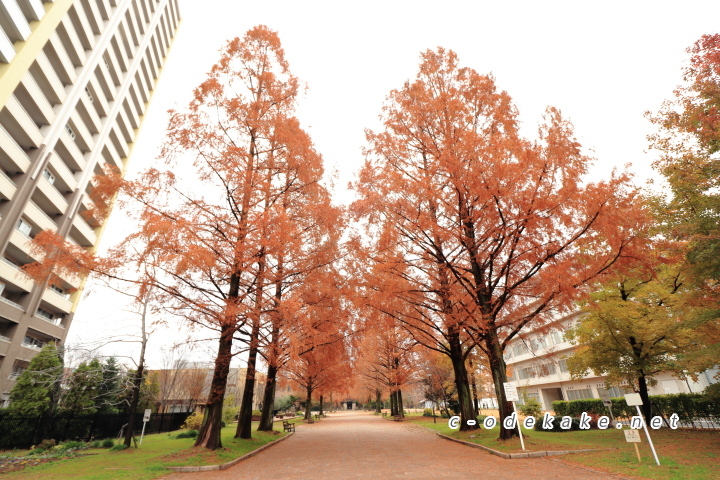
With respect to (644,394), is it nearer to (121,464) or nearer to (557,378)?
(121,464)

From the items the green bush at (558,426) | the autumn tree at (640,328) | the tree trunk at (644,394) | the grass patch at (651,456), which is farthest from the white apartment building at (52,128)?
the tree trunk at (644,394)

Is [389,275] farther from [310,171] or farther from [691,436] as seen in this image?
[691,436]

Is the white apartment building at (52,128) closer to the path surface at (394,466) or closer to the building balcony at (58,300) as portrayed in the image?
the building balcony at (58,300)

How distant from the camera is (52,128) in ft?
86.6

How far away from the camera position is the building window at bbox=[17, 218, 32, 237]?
81.9 feet

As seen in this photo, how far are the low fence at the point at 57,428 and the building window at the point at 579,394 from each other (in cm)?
3999

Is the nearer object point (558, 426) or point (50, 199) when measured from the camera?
point (558, 426)

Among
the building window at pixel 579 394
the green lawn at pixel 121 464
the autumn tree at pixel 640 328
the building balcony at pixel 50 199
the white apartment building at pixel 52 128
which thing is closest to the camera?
the green lawn at pixel 121 464

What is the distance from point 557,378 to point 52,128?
2139 inches

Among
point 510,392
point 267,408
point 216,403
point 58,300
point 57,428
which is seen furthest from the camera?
point 58,300

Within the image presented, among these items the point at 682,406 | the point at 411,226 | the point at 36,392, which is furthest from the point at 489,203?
the point at 36,392

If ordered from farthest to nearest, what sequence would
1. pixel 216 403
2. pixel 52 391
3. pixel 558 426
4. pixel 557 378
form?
pixel 557 378 < pixel 52 391 < pixel 558 426 < pixel 216 403

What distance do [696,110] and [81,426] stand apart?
3064cm

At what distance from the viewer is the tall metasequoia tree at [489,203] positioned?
356 inches
